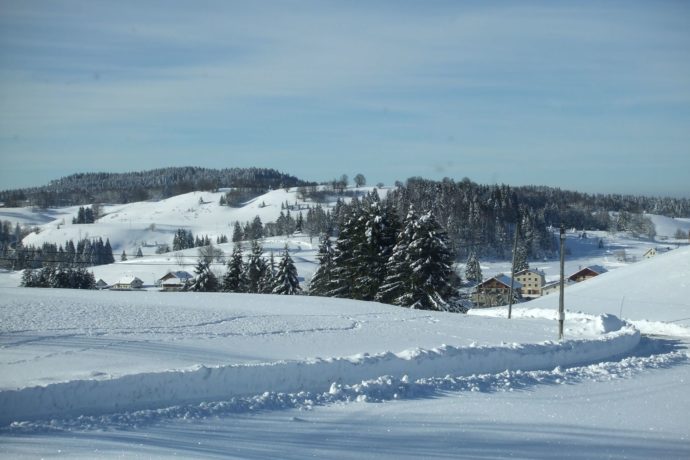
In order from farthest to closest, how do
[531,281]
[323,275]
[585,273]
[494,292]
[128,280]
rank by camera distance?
Answer: [531,281], [585,273], [128,280], [494,292], [323,275]

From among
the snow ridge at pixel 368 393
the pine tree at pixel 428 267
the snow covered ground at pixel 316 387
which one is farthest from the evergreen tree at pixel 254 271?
the snow ridge at pixel 368 393

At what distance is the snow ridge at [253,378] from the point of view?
10.8 metres

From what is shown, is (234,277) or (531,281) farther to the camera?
(531,281)

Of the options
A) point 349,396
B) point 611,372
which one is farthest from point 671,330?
A: point 349,396

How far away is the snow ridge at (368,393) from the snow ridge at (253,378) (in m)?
0.38

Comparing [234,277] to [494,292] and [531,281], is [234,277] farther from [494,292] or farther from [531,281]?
[531,281]

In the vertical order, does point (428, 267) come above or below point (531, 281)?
above

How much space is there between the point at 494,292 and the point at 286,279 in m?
41.3

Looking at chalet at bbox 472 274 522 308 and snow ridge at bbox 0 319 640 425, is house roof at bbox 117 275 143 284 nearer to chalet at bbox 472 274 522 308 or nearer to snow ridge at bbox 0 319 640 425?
chalet at bbox 472 274 522 308

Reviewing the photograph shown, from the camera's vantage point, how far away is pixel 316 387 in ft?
44.1

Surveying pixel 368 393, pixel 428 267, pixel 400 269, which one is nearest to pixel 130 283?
pixel 400 269

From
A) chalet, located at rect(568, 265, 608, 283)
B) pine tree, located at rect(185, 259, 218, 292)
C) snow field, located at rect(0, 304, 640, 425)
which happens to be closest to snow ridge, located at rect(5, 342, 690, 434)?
snow field, located at rect(0, 304, 640, 425)

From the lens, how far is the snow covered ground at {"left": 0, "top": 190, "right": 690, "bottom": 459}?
9938 mm

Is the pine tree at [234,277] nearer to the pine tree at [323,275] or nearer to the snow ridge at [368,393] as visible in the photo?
the pine tree at [323,275]
